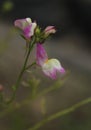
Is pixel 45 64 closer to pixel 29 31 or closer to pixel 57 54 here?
pixel 29 31

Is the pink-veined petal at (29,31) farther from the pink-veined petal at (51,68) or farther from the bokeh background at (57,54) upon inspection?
the bokeh background at (57,54)

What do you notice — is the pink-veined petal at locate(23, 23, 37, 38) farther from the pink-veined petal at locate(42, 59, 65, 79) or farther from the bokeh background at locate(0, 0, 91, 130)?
the bokeh background at locate(0, 0, 91, 130)

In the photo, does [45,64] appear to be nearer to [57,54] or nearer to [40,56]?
[40,56]

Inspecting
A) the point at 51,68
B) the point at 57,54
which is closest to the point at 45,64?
the point at 51,68

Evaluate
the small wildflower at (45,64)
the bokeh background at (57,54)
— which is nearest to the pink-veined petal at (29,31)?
the small wildflower at (45,64)

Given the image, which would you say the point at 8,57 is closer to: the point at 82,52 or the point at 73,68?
the point at 73,68

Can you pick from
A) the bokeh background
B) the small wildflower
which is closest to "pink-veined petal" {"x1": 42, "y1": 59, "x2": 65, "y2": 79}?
the small wildflower

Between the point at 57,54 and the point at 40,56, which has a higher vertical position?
the point at 40,56

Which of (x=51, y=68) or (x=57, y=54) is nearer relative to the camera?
(x=51, y=68)
